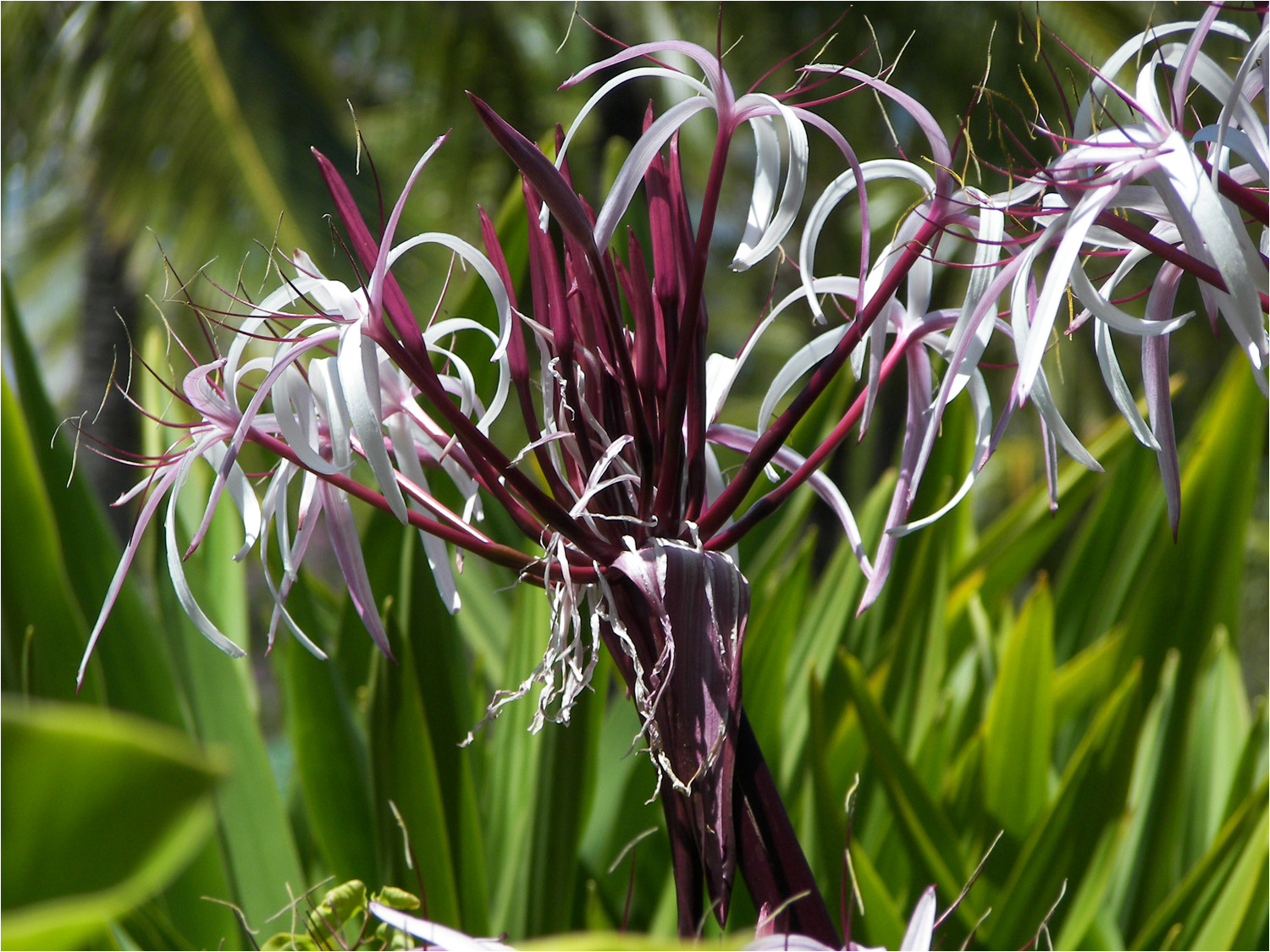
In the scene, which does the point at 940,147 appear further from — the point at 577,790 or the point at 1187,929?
the point at 1187,929

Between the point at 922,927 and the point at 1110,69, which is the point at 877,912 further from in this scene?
the point at 1110,69

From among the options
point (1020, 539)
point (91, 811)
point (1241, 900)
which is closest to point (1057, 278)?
point (91, 811)

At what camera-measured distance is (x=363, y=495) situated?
33 centimetres

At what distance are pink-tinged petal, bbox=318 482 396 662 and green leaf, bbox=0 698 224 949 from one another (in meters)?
0.24

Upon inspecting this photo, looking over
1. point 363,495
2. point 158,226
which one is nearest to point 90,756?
point 363,495

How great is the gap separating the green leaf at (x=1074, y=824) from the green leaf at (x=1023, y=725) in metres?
0.08

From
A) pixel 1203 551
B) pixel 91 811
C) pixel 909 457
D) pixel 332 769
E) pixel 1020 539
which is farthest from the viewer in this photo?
pixel 1020 539

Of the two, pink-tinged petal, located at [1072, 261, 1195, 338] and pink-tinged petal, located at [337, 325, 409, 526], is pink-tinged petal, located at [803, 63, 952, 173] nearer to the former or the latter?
pink-tinged petal, located at [1072, 261, 1195, 338]

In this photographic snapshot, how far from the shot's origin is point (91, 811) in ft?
0.37

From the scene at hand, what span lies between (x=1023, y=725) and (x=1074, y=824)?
12cm

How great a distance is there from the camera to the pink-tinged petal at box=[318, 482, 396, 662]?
0.36 m

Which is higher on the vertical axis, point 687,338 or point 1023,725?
point 687,338

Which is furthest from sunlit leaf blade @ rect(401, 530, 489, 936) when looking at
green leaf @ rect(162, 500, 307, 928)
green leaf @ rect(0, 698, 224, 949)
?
green leaf @ rect(0, 698, 224, 949)

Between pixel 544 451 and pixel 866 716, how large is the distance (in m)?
0.34
